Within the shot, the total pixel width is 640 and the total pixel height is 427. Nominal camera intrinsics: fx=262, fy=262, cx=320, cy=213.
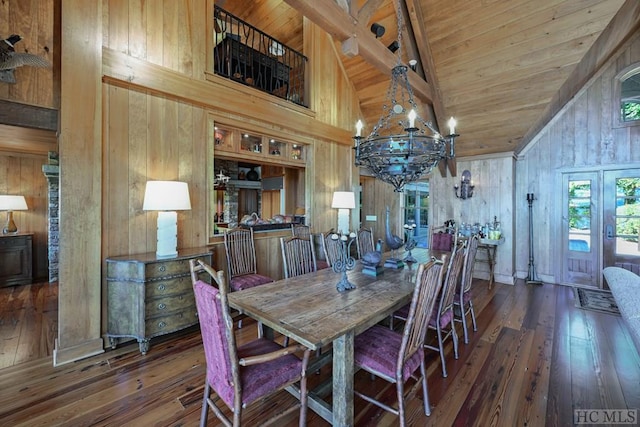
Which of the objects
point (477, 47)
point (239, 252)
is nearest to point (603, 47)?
point (477, 47)

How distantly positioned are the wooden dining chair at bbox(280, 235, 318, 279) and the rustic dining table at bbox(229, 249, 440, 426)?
2.07 ft

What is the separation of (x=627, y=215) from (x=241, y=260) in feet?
20.2

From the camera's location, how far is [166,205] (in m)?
2.58

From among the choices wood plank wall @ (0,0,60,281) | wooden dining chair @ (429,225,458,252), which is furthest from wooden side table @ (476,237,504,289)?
wood plank wall @ (0,0,60,281)

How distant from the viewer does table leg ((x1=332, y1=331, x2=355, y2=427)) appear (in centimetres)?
147

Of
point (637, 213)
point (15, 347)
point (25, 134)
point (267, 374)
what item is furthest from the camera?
point (637, 213)

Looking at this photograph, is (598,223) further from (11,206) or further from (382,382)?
(11,206)

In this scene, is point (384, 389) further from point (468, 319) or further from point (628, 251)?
point (628, 251)

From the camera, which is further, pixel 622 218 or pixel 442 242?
pixel 622 218

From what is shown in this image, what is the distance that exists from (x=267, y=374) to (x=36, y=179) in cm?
631

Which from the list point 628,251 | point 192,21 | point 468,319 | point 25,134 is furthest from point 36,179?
point 628,251

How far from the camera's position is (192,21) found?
3150 millimetres

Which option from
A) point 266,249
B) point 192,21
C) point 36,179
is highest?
point 192,21

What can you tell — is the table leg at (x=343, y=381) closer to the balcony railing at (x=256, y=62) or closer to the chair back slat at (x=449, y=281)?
the chair back slat at (x=449, y=281)
